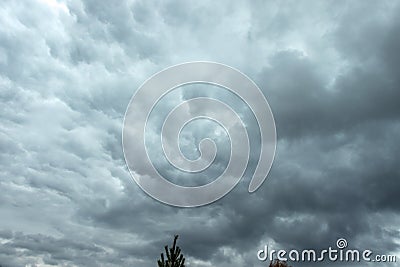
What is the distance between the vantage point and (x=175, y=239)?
27.1 metres

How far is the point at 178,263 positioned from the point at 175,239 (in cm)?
167

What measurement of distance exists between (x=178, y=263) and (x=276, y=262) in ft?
72.6

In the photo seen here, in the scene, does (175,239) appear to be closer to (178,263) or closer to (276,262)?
(178,263)

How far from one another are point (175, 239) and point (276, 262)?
74.0 ft

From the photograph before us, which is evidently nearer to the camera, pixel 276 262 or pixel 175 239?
pixel 175 239

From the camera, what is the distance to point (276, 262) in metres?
45.2

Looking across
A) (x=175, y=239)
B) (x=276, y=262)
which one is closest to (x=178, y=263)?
(x=175, y=239)

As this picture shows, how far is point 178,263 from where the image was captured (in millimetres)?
26859

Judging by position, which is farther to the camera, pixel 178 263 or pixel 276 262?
pixel 276 262
